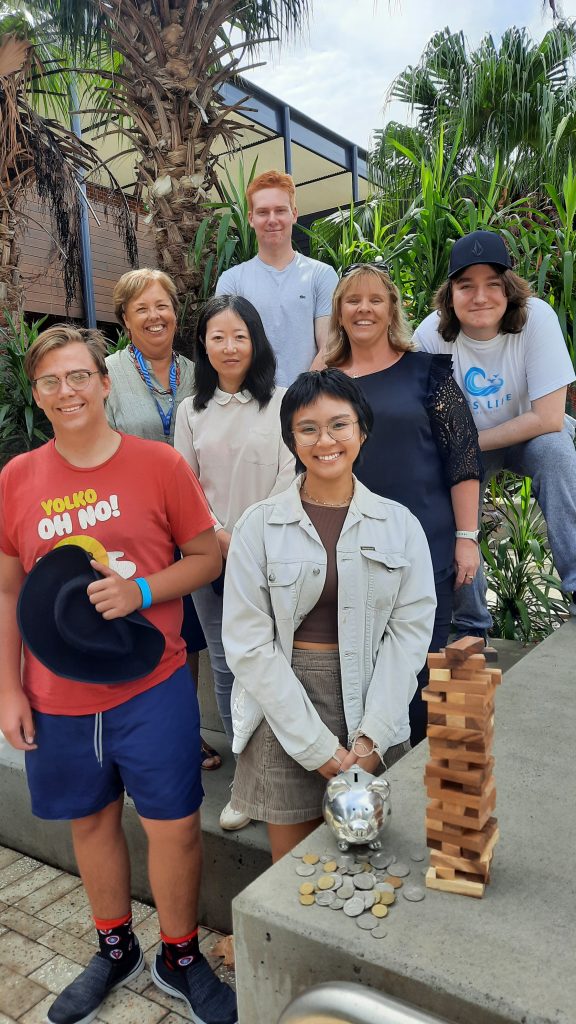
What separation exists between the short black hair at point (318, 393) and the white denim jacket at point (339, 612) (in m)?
0.21

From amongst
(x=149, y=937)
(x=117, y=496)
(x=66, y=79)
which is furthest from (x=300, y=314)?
(x=66, y=79)

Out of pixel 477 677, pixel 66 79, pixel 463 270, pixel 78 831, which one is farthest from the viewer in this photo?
pixel 66 79

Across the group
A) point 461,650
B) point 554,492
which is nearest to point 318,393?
point 461,650

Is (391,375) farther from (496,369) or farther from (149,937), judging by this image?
(149,937)

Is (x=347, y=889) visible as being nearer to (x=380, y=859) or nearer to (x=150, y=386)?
(x=380, y=859)

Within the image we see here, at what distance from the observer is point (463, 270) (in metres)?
2.88

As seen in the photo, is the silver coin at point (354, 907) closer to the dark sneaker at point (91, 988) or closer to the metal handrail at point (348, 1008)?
the metal handrail at point (348, 1008)

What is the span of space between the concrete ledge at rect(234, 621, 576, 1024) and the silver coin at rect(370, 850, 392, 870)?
4cm

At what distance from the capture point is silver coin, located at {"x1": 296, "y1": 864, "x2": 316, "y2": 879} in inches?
63.9

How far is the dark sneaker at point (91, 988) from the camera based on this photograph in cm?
218

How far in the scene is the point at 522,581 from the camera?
4.14m

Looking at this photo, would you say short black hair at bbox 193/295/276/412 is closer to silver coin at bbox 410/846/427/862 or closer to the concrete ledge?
the concrete ledge

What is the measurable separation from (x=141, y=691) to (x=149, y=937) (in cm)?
113

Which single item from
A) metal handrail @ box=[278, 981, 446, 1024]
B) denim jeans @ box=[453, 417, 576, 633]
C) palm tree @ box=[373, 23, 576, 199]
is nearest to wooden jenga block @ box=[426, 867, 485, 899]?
metal handrail @ box=[278, 981, 446, 1024]
